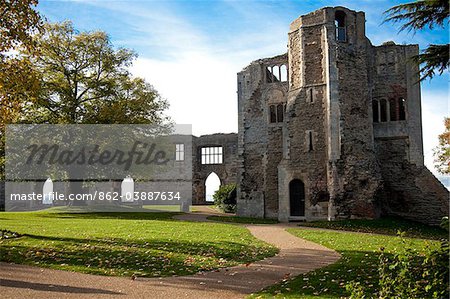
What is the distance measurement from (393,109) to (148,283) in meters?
20.4

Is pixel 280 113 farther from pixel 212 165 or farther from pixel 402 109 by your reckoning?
pixel 212 165

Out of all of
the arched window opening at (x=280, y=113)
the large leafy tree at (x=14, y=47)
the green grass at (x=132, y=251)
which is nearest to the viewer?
the green grass at (x=132, y=251)

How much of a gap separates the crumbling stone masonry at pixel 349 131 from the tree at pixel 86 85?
425 inches

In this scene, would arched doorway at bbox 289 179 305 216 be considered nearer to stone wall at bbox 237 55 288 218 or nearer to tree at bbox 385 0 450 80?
stone wall at bbox 237 55 288 218

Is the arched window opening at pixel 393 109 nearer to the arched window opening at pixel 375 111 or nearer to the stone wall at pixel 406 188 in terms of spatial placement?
the arched window opening at pixel 375 111

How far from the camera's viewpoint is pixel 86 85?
2862 cm

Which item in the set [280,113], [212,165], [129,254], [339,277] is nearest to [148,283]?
[129,254]

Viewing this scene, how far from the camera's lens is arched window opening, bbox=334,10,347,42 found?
23234 mm

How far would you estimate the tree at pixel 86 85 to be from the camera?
88.7ft

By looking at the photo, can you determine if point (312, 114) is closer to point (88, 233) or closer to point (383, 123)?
point (383, 123)

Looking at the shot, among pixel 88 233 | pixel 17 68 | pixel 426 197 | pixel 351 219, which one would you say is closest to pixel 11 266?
pixel 88 233

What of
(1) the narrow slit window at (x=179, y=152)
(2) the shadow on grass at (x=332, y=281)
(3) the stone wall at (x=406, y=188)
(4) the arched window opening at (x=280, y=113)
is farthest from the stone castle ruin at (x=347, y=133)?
(1) the narrow slit window at (x=179, y=152)

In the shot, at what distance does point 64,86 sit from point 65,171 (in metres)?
5.59

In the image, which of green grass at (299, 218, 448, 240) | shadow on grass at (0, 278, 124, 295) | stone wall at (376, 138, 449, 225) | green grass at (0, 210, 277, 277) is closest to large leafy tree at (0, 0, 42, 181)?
green grass at (0, 210, 277, 277)
